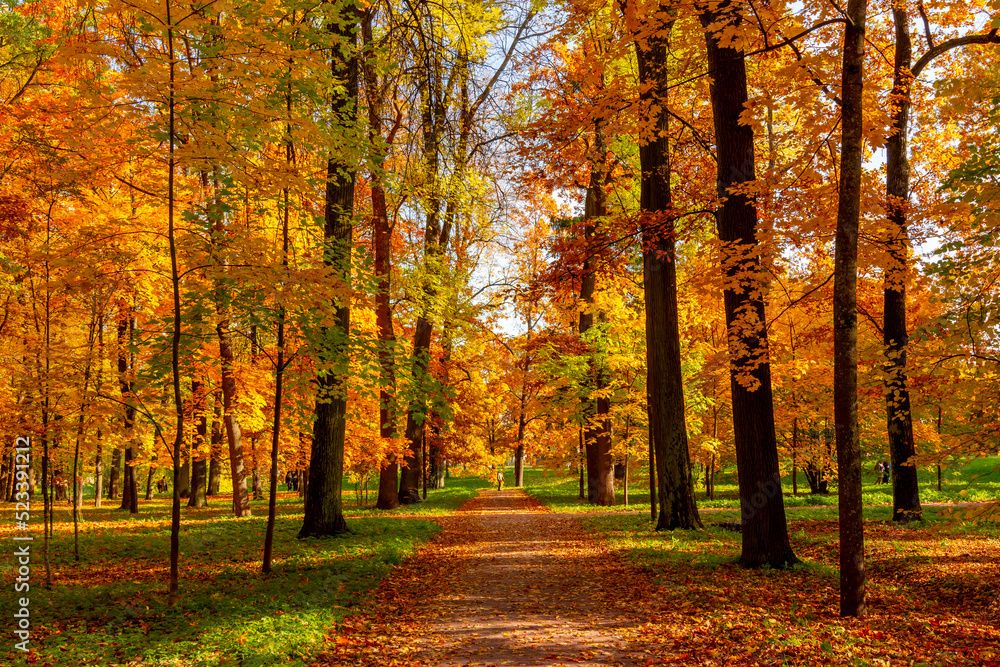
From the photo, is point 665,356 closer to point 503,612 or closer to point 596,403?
point 503,612

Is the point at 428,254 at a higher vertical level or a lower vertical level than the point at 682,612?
higher

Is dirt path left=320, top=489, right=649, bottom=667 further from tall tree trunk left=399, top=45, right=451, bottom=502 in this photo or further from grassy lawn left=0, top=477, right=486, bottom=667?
tall tree trunk left=399, top=45, right=451, bottom=502

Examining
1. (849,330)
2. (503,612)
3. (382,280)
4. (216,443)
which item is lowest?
(503,612)

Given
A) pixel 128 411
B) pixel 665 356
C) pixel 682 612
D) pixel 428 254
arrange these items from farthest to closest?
pixel 428 254
pixel 128 411
pixel 665 356
pixel 682 612

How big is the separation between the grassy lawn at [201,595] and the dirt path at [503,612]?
479 millimetres

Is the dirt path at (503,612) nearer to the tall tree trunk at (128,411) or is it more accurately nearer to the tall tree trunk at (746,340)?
the tall tree trunk at (746,340)

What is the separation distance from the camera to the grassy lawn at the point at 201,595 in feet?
16.6

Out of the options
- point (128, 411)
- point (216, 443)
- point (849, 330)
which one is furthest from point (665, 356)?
point (216, 443)

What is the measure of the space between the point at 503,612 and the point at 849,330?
4969 millimetres

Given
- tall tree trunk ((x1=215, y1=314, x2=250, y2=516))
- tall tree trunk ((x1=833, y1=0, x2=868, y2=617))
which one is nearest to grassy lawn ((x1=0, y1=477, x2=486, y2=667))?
tall tree trunk ((x1=215, y1=314, x2=250, y2=516))

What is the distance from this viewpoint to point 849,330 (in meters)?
5.93

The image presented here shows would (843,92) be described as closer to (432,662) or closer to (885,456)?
(432,662)

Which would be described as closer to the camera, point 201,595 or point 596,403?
point 201,595

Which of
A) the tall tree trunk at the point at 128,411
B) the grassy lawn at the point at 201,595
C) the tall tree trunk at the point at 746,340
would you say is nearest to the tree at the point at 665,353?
the tall tree trunk at the point at 746,340
